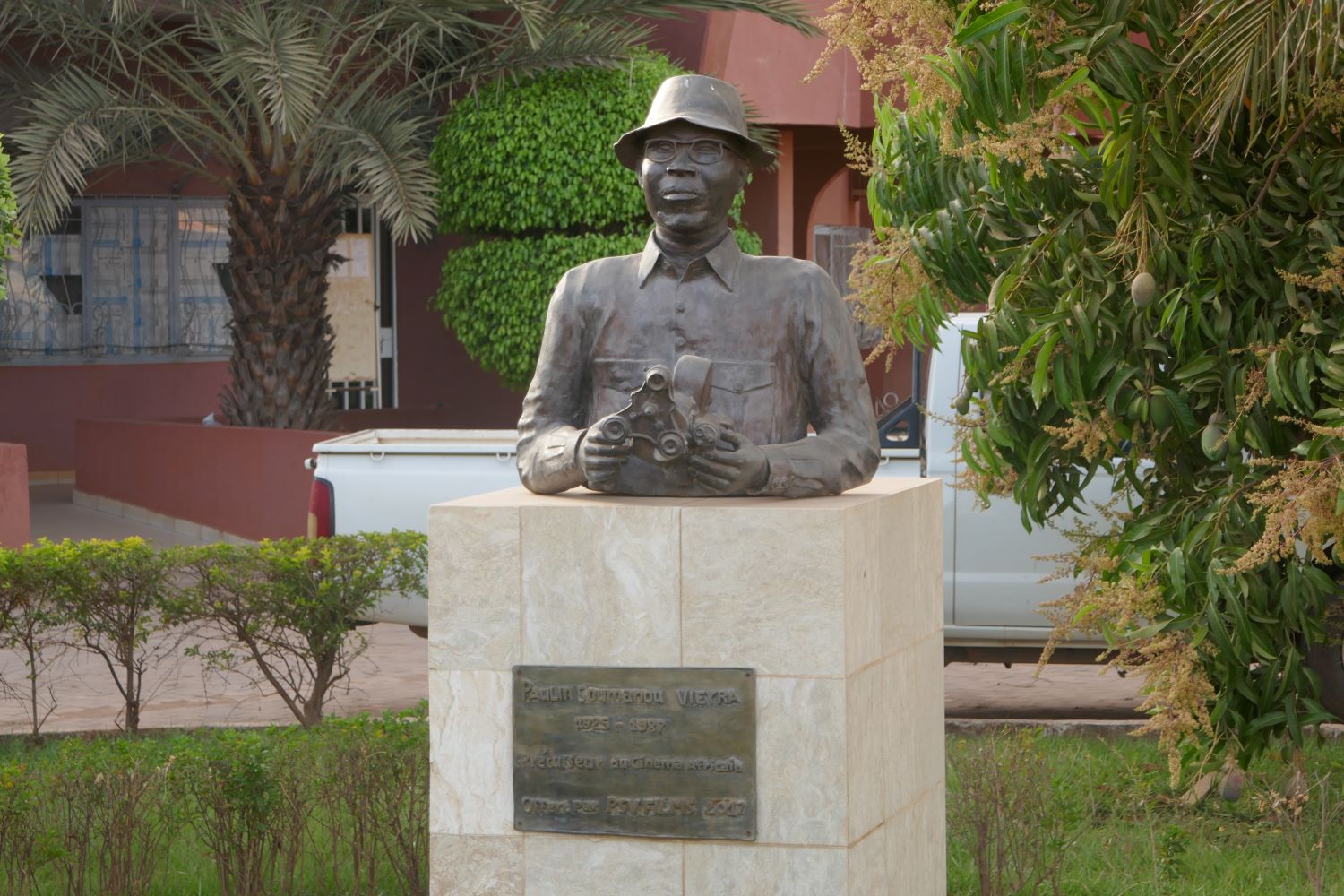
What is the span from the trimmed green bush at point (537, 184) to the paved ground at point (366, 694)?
148 inches

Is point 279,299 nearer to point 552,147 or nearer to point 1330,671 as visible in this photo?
point 552,147

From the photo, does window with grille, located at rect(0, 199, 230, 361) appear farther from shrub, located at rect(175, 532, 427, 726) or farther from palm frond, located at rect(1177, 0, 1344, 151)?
palm frond, located at rect(1177, 0, 1344, 151)

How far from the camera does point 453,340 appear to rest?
20906 mm

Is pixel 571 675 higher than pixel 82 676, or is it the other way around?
pixel 571 675

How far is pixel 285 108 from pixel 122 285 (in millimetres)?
7786

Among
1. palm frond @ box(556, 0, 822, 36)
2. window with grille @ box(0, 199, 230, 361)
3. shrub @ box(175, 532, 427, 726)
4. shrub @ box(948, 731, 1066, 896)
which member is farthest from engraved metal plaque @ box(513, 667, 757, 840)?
window with grille @ box(0, 199, 230, 361)

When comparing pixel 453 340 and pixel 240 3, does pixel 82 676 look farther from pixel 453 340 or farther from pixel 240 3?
pixel 453 340

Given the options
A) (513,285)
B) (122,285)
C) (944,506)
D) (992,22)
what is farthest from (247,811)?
(122,285)

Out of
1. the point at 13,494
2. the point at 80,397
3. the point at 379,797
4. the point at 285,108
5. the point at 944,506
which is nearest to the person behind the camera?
the point at 379,797

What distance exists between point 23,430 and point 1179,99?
53.2 feet

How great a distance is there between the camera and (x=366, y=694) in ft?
33.3

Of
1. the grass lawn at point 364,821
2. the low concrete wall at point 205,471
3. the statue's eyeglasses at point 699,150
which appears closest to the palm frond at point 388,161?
the low concrete wall at point 205,471

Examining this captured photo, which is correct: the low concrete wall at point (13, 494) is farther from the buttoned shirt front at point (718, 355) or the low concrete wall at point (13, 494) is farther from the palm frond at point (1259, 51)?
the palm frond at point (1259, 51)

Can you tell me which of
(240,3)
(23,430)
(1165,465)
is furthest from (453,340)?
(1165,465)
